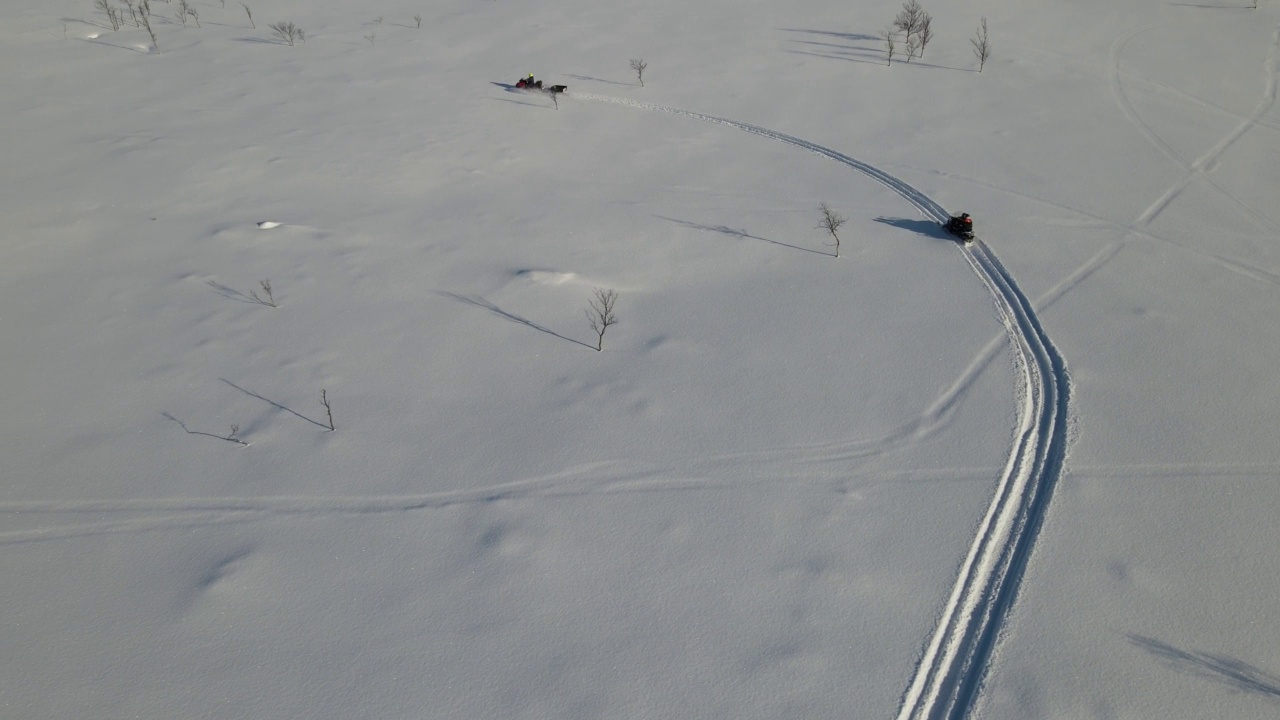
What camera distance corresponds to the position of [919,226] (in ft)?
49.2

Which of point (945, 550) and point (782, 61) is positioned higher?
point (782, 61)

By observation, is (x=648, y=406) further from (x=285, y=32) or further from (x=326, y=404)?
(x=285, y=32)

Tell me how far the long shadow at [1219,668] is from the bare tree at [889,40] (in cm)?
1884

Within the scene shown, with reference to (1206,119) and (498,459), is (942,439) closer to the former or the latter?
(498,459)

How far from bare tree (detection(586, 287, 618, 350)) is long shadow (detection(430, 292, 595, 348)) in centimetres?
28

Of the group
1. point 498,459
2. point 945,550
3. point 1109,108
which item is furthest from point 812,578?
point 1109,108

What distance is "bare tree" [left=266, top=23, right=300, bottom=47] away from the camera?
84.3 ft

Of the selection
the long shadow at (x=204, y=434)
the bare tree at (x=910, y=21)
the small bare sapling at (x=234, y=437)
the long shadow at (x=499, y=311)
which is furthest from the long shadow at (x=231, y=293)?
the bare tree at (x=910, y=21)

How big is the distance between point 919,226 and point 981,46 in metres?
11.7

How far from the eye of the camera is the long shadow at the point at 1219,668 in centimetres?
707

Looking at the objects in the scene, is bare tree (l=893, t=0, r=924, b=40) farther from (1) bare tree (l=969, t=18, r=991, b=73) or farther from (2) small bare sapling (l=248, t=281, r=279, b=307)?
(2) small bare sapling (l=248, t=281, r=279, b=307)

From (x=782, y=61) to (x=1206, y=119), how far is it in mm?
10820

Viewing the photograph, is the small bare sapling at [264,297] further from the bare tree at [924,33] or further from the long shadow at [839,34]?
the long shadow at [839,34]

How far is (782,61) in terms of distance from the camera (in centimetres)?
2306
